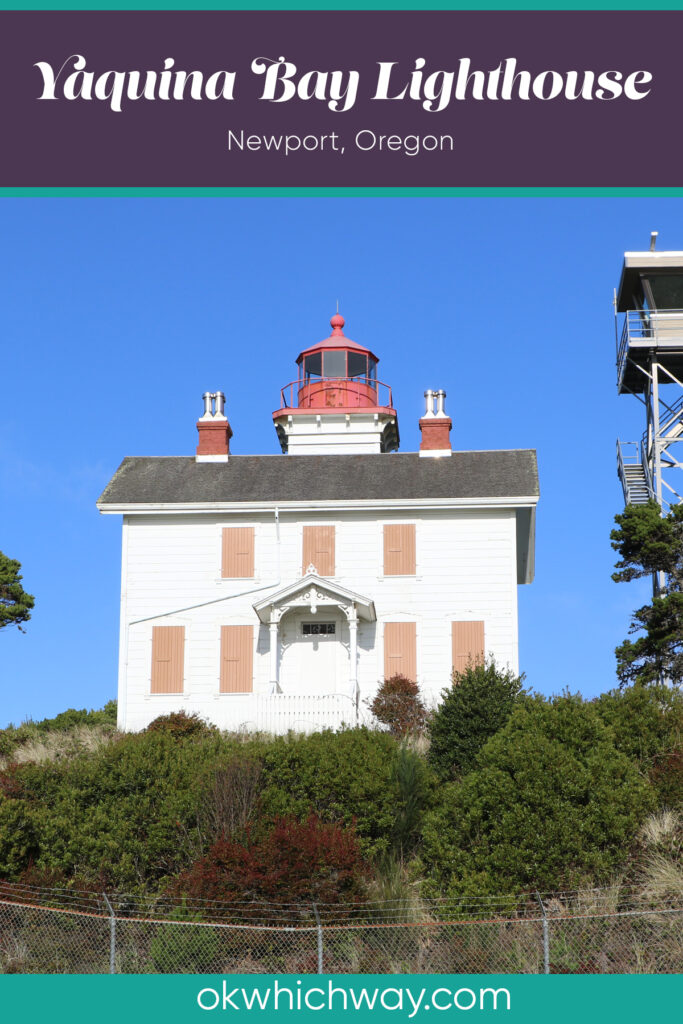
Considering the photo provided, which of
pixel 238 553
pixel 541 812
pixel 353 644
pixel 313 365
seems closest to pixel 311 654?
pixel 353 644

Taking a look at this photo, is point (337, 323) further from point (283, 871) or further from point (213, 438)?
point (283, 871)

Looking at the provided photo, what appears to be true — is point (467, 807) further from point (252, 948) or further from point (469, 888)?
point (252, 948)

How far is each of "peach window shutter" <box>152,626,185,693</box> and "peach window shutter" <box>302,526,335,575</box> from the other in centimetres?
326

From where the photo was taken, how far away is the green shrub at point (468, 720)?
2142 centimetres

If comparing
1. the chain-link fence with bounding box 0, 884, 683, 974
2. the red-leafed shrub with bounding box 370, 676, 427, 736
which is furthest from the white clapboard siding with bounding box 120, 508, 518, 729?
the chain-link fence with bounding box 0, 884, 683, 974

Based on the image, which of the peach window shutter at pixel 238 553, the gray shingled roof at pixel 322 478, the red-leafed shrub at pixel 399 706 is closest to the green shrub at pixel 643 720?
the red-leafed shrub at pixel 399 706

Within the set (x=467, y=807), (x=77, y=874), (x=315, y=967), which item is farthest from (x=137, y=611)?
(x=315, y=967)

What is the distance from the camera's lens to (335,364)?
123 ft

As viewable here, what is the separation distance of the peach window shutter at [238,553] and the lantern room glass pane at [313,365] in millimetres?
10132

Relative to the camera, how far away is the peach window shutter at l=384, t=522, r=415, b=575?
27984 millimetres

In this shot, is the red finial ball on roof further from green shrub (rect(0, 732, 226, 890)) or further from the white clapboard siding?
green shrub (rect(0, 732, 226, 890))

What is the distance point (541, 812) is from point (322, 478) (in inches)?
510

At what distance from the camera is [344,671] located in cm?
2753

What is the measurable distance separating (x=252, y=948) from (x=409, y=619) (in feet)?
39.9
